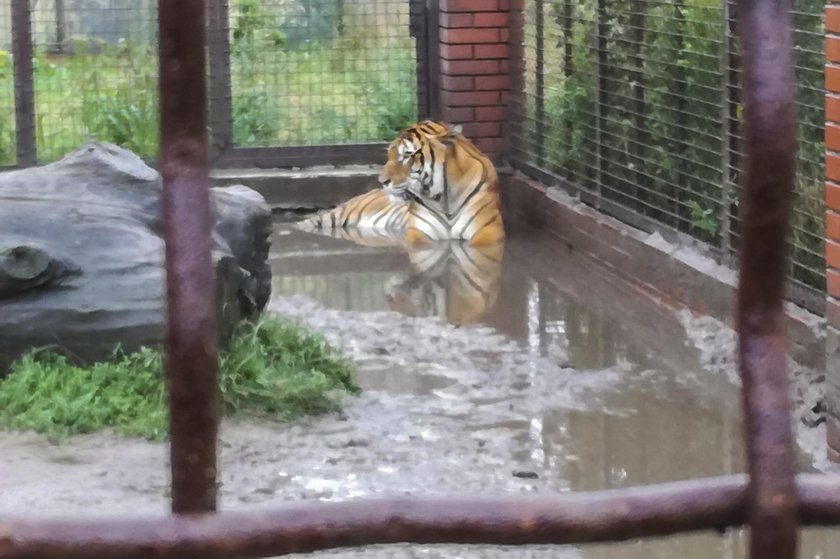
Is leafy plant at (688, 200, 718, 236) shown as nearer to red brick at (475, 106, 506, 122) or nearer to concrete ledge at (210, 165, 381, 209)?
red brick at (475, 106, 506, 122)

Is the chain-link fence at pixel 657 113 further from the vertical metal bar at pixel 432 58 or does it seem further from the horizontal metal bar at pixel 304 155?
the horizontal metal bar at pixel 304 155

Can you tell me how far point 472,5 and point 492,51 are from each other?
1.17 feet

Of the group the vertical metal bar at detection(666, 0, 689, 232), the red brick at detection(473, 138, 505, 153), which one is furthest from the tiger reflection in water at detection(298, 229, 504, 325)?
the red brick at detection(473, 138, 505, 153)

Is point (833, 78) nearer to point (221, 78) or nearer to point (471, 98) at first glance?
point (471, 98)

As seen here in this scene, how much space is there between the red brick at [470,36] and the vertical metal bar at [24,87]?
297 centimetres

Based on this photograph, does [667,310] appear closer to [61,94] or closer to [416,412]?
[416,412]

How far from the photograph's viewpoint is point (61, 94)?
406 inches

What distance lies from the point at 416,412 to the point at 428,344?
1093 mm

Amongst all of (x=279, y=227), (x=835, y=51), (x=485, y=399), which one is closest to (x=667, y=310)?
(x=485, y=399)

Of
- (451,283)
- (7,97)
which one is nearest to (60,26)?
(7,97)

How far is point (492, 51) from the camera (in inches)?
395

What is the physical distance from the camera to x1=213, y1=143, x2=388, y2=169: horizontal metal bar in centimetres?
1041

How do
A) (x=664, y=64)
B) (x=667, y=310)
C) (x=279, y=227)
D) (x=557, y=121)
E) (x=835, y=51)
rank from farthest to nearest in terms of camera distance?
(x=279, y=227) < (x=557, y=121) < (x=664, y=64) < (x=667, y=310) < (x=835, y=51)

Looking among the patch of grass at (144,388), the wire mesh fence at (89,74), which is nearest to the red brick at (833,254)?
the patch of grass at (144,388)
